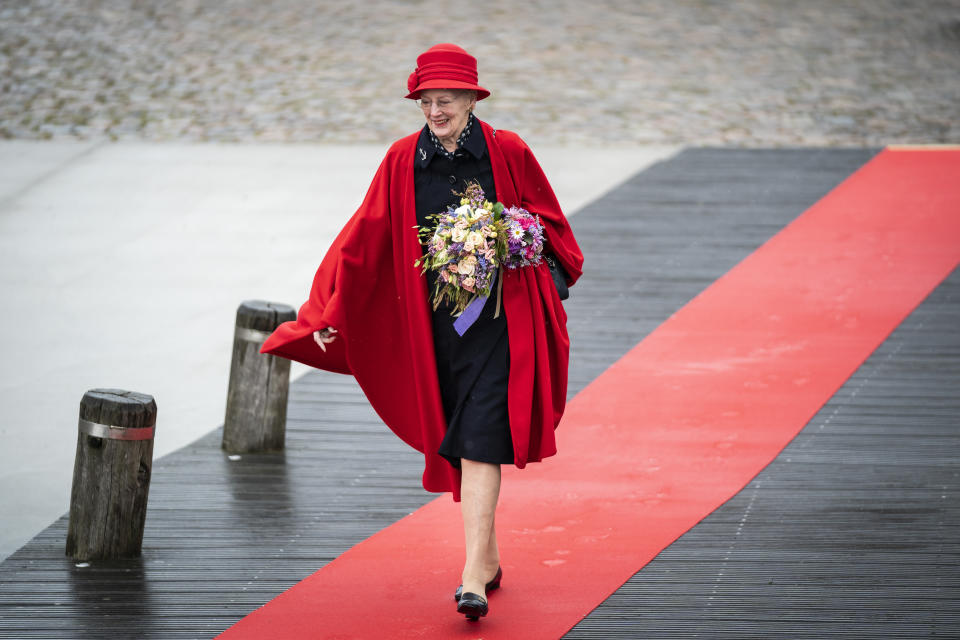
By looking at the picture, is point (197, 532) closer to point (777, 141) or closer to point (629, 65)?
point (777, 141)

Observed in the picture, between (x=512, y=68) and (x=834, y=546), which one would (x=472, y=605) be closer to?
(x=834, y=546)

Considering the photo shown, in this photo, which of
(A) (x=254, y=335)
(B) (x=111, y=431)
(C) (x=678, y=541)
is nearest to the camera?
(B) (x=111, y=431)

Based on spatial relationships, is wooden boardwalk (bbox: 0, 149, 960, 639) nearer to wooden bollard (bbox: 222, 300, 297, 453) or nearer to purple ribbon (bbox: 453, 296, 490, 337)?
wooden bollard (bbox: 222, 300, 297, 453)

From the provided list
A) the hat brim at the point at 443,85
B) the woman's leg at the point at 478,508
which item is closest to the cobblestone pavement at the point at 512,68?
the hat brim at the point at 443,85

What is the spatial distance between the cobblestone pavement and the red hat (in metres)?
8.67

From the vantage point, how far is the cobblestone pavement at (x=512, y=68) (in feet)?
43.7

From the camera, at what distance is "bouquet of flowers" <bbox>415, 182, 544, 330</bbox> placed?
4.10 metres

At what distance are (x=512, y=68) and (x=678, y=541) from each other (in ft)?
38.1

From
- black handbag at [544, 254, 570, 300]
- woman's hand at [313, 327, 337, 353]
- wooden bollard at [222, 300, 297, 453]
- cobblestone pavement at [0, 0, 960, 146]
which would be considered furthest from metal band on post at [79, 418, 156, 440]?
cobblestone pavement at [0, 0, 960, 146]

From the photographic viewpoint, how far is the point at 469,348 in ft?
14.1

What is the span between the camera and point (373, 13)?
62.4 feet

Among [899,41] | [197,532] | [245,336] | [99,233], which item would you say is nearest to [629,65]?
[899,41]

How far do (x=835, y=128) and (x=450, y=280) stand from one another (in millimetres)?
9604

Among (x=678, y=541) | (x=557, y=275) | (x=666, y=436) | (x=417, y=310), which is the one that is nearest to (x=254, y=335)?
(x=417, y=310)
